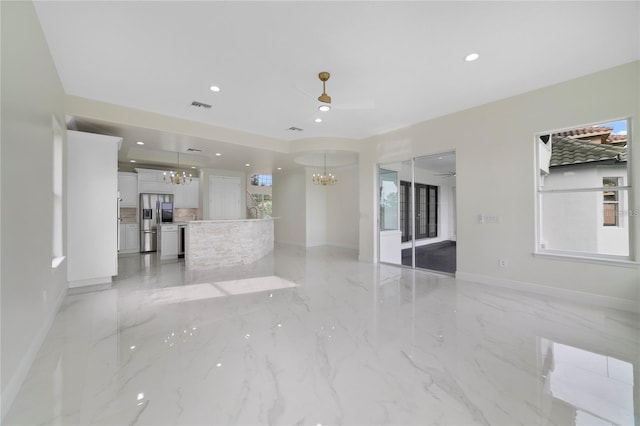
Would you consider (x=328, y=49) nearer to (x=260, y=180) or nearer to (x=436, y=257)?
(x=436, y=257)

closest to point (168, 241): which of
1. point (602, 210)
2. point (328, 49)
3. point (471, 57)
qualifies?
point (328, 49)

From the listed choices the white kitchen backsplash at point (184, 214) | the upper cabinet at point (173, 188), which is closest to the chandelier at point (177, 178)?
the upper cabinet at point (173, 188)

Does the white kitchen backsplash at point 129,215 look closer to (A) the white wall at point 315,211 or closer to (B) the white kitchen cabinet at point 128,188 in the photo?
(B) the white kitchen cabinet at point 128,188

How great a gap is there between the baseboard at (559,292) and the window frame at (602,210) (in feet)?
1.52

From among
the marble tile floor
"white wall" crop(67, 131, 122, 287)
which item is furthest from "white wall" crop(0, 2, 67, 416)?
"white wall" crop(67, 131, 122, 287)

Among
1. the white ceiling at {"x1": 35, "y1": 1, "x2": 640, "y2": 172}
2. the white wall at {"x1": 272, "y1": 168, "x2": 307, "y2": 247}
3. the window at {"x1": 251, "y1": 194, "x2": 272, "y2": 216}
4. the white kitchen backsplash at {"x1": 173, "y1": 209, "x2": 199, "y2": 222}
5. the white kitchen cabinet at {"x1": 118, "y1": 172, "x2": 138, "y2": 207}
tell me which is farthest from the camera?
the window at {"x1": 251, "y1": 194, "x2": 272, "y2": 216}

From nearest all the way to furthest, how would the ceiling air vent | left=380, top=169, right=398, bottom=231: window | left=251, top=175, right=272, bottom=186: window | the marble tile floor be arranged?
the marble tile floor < the ceiling air vent < left=380, top=169, right=398, bottom=231: window < left=251, top=175, right=272, bottom=186: window

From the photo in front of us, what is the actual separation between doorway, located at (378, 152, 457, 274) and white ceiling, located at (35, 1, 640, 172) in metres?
1.54

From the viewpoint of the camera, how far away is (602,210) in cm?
363

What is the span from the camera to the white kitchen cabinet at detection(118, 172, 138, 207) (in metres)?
7.97

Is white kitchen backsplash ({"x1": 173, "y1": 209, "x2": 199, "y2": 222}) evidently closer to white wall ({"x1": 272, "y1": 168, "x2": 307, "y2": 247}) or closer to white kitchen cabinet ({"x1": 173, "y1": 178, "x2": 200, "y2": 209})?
white kitchen cabinet ({"x1": 173, "y1": 178, "x2": 200, "y2": 209})

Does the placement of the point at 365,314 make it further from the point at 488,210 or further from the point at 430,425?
the point at 488,210

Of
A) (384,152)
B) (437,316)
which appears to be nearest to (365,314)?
(437,316)

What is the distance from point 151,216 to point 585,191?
32.5ft
